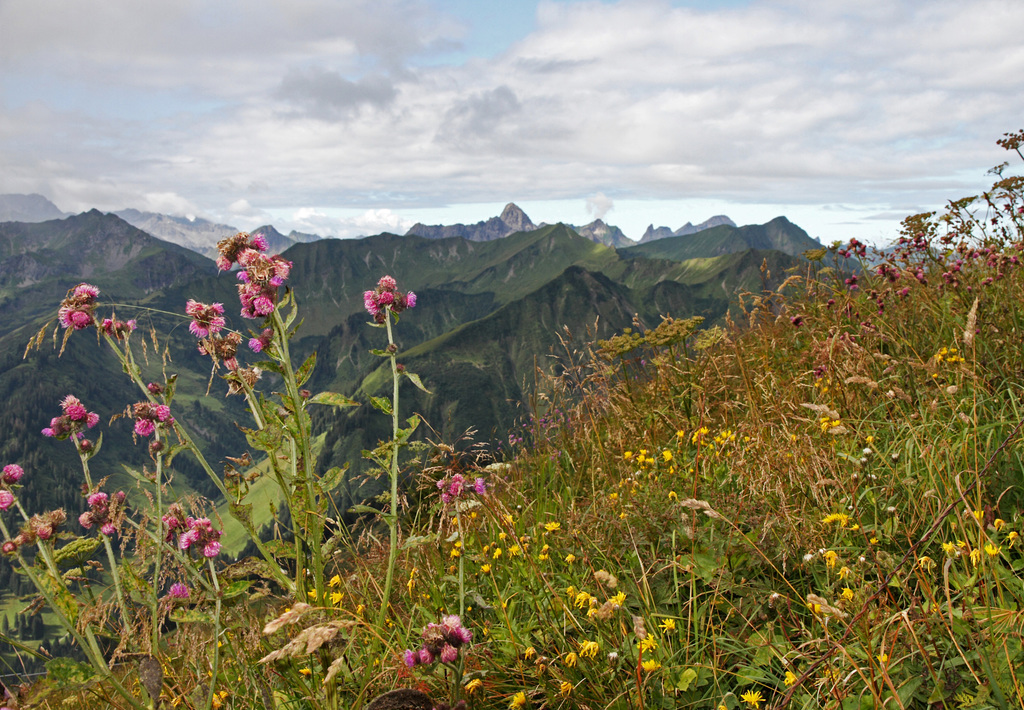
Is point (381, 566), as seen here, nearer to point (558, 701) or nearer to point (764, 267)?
point (558, 701)

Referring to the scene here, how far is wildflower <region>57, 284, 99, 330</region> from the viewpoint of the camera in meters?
2.90

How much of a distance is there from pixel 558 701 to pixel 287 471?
69.0 inches

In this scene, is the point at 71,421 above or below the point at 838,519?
above

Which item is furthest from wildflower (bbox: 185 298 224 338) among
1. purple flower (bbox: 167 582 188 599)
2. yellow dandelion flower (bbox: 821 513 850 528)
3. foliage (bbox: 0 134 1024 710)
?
yellow dandelion flower (bbox: 821 513 850 528)

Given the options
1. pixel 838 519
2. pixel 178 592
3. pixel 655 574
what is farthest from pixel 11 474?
pixel 838 519

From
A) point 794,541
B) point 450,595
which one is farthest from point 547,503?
point 794,541

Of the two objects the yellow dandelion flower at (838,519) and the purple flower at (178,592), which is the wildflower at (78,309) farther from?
the yellow dandelion flower at (838,519)

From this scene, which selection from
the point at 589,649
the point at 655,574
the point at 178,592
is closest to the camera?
the point at 589,649

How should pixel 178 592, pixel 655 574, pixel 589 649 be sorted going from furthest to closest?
pixel 178 592 → pixel 655 574 → pixel 589 649

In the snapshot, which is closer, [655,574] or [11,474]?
[655,574]

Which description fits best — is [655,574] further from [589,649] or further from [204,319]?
[204,319]

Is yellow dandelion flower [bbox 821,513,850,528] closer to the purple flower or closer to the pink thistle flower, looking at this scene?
the purple flower

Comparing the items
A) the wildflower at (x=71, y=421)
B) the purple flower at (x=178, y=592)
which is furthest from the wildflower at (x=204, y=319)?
the purple flower at (x=178, y=592)

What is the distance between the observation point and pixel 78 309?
2.95 meters
